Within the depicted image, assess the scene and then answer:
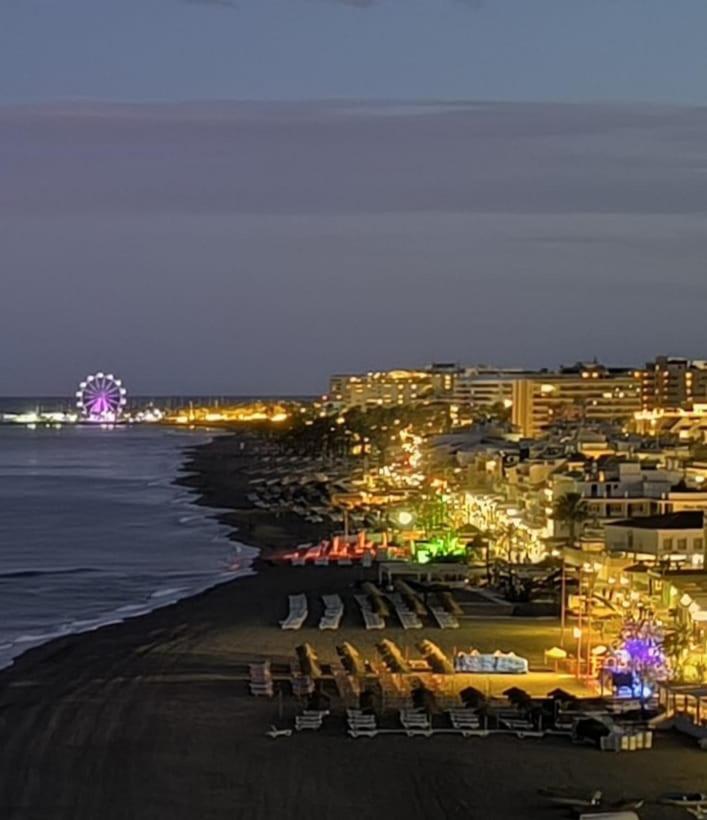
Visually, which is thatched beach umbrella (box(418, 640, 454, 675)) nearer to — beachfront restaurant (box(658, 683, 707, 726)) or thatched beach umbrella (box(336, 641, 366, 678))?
thatched beach umbrella (box(336, 641, 366, 678))

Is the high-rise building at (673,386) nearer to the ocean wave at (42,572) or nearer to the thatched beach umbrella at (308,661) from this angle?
the ocean wave at (42,572)

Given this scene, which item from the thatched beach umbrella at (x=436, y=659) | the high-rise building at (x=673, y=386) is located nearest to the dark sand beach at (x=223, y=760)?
the thatched beach umbrella at (x=436, y=659)

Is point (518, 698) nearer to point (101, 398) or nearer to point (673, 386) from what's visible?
point (673, 386)

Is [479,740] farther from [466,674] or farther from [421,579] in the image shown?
[421,579]

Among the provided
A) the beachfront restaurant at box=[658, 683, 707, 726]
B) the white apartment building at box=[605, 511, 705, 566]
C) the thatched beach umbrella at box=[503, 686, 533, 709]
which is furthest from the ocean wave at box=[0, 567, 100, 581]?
the beachfront restaurant at box=[658, 683, 707, 726]

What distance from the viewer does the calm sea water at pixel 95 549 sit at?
32062mm

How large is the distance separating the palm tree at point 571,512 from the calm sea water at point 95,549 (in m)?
7.32

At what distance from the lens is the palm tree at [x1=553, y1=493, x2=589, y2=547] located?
3844cm

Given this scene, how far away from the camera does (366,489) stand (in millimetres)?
65188

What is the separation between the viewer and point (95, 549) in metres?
45.0

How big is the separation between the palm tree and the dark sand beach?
1250 cm

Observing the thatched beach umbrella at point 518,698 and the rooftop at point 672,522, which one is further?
the rooftop at point 672,522

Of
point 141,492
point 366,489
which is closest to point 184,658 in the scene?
point 366,489

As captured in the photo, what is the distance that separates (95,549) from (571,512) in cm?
1320
